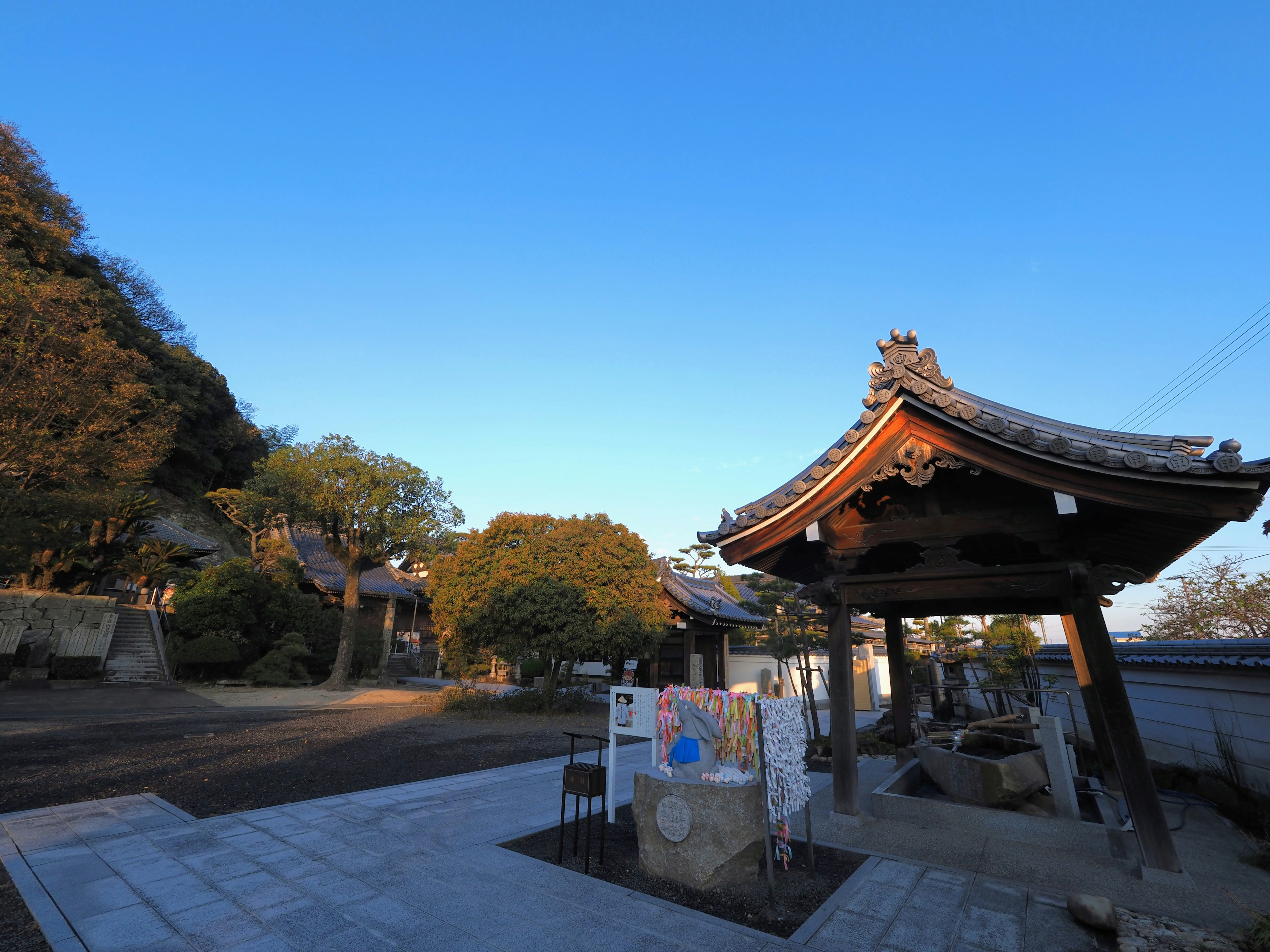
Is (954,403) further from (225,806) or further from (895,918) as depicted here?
(225,806)

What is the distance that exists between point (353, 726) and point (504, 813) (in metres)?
8.96

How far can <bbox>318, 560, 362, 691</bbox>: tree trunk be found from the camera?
73.3 feet

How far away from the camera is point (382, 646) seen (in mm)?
28500

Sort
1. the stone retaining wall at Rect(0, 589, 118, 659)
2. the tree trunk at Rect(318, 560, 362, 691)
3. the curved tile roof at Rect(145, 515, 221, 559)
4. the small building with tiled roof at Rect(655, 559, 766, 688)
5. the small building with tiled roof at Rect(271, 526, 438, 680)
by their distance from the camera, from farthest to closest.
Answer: the small building with tiled roof at Rect(271, 526, 438, 680) < the curved tile roof at Rect(145, 515, 221, 559) < the tree trunk at Rect(318, 560, 362, 691) < the small building with tiled roof at Rect(655, 559, 766, 688) < the stone retaining wall at Rect(0, 589, 118, 659)

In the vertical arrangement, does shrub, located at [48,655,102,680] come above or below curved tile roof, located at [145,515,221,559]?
below

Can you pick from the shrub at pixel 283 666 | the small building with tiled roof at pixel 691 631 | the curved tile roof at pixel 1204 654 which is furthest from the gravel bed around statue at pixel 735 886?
the shrub at pixel 283 666

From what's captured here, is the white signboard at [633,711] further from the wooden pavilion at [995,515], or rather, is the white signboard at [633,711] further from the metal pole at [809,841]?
the wooden pavilion at [995,515]

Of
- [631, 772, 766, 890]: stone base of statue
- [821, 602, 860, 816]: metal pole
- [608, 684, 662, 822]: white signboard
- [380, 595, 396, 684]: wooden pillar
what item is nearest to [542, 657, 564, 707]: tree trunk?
[608, 684, 662, 822]: white signboard

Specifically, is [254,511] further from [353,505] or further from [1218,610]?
[1218,610]

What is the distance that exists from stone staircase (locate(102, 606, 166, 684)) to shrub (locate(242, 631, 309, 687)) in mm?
2892

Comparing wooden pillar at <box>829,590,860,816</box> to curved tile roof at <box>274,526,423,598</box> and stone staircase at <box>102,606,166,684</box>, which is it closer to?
stone staircase at <box>102,606,166,684</box>

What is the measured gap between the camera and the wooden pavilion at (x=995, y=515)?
4.87 meters

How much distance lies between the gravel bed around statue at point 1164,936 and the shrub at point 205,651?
25.8 metres

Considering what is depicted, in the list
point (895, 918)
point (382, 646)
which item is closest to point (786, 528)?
point (895, 918)
